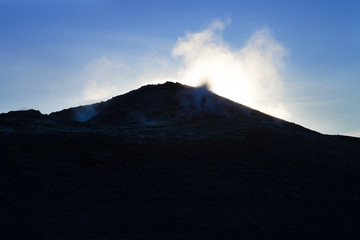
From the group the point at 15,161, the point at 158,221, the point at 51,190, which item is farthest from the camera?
the point at 15,161

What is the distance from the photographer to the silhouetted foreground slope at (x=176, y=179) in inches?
490

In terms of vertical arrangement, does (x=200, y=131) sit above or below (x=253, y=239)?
above

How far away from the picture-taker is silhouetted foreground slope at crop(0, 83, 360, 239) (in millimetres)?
12445

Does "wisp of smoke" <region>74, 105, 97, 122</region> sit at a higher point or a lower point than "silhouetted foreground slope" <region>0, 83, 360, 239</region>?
higher

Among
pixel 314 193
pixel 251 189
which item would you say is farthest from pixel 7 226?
pixel 314 193

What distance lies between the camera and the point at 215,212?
47.9 ft

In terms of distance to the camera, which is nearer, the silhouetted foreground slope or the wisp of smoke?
the silhouetted foreground slope

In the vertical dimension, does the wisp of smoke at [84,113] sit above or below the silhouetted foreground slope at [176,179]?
above

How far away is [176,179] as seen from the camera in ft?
66.1

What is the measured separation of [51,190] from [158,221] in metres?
6.68

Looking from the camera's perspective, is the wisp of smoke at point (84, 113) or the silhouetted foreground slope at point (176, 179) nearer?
the silhouetted foreground slope at point (176, 179)

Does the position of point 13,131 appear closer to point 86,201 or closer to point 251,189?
point 86,201

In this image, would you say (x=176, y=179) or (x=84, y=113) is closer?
(x=176, y=179)

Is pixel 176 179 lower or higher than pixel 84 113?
lower
